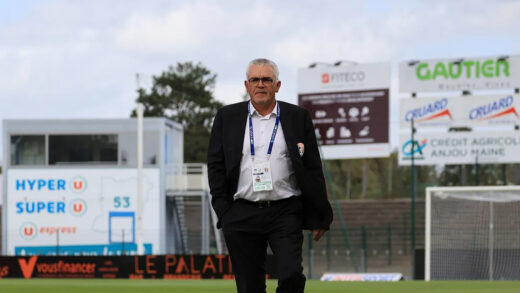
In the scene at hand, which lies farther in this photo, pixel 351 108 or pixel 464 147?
pixel 351 108

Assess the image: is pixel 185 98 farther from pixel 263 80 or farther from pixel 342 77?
pixel 263 80

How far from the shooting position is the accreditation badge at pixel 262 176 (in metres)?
6.77

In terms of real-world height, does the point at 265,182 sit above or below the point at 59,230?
above

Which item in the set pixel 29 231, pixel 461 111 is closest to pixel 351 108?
pixel 461 111

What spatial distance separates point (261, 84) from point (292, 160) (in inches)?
19.8

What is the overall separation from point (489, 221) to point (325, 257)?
1166 centimetres

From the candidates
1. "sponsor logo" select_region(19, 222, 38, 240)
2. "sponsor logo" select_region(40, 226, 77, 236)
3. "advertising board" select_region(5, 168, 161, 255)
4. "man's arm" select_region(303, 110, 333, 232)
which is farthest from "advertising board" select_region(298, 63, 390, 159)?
"man's arm" select_region(303, 110, 333, 232)

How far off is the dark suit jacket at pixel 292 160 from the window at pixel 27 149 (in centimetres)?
3639

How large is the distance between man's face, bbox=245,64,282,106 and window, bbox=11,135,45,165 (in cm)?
3659

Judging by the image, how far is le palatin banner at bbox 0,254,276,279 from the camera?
25781 millimetres

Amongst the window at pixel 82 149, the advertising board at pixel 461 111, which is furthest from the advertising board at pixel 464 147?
the window at pixel 82 149

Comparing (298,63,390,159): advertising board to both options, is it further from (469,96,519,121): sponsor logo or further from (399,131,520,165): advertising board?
(469,96,519,121): sponsor logo

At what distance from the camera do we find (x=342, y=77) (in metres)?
38.5

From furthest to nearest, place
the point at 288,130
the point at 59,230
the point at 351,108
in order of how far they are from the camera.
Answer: the point at 59,230
the point at 351,108
the point at 288,130
